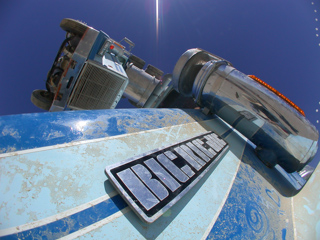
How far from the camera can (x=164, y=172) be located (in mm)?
669

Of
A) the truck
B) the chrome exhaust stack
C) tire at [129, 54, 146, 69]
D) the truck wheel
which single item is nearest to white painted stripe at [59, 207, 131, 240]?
the truck

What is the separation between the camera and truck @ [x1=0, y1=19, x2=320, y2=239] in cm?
47

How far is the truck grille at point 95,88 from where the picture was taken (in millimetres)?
2343

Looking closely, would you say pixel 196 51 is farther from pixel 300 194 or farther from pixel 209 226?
pixel 209 226

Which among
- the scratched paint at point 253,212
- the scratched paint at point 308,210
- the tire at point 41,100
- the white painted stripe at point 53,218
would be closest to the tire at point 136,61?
the tire at point 41,100

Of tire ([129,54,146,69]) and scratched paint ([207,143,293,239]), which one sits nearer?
scratched paint ([207,143,293,239])

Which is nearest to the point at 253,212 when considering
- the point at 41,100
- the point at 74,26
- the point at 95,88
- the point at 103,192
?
the point at 103,192

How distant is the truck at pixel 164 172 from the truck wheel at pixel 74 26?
7.18 ft

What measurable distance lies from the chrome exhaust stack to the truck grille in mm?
1341

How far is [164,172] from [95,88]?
2168 millimetres

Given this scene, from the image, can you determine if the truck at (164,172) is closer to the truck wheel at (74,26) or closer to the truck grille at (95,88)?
the truck grille at (95,88)

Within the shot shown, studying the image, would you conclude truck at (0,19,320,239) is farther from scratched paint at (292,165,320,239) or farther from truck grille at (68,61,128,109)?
truck grille at (68,61,128,109)

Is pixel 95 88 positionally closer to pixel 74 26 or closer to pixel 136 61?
pixel 74 26

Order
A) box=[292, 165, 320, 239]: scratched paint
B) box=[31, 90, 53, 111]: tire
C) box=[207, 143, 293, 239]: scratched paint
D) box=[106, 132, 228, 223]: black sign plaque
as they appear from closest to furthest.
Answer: box=[106, 132, 228, 223]: black sign plaque → box=[207, 143, 293, 239]: scratched paint → box=[292, 165, 320, 239]: scratched paint → box=[31, 90, 53, 111]: tire
